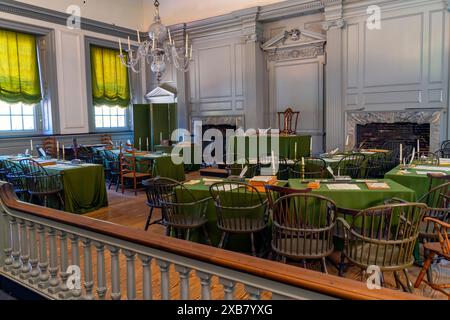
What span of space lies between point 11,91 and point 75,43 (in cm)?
208

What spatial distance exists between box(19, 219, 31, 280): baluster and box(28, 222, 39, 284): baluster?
0.06 metres

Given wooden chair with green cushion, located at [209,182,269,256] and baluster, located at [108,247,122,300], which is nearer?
baluster, located at [108,247,122,300]

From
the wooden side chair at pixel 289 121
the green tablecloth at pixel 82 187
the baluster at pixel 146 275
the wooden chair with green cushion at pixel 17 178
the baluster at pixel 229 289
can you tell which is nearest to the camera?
the baluster at pixel 229 289

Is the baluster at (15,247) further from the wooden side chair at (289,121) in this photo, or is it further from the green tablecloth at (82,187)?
the wooden side chair at (289,121)

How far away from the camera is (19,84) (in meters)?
8.16

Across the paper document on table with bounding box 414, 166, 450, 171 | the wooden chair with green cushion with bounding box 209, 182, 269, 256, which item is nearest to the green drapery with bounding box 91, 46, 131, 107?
the wooden chair with green cushion with bounding box 209, 182, 269, 256

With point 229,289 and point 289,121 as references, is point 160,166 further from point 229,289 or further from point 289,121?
point 229,289

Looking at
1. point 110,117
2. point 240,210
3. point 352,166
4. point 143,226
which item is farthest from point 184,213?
point 110,117

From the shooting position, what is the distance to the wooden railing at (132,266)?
1286mm

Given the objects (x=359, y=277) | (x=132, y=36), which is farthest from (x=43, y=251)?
(x=132, y=36)

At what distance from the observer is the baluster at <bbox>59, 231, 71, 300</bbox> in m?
2.25

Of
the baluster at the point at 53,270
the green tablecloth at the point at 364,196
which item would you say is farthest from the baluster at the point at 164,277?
the green tablecloth at the point at 364,196

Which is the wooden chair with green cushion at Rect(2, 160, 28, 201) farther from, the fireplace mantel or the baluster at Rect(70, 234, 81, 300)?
the fireplace mantel

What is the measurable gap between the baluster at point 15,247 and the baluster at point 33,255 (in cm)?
18
